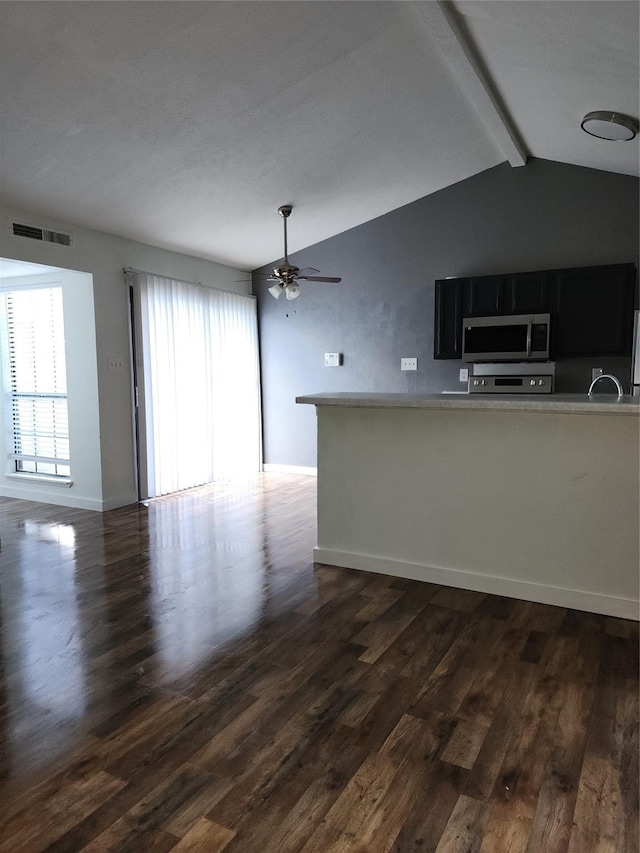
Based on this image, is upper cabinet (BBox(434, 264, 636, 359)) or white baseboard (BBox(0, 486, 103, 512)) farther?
white baseboard (BBox(0, 486, 103, 512))

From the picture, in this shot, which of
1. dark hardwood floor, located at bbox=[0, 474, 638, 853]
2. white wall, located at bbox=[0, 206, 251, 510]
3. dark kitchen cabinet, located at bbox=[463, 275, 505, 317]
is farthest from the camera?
dark kitchen cabinet, located at bbox=[463, 275, 505, 317]

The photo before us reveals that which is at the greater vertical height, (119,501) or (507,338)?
(507,338)

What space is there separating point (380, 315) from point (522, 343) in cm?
165

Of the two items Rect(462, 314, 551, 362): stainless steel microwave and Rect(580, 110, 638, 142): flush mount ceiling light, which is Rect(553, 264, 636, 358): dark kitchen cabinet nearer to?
Rect(462, 314, 551, 362): stainless steel microwave

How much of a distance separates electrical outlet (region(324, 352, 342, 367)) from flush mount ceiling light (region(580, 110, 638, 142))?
3.16 m

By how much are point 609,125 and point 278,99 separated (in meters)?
2.11

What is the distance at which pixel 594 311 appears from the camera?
4578mm

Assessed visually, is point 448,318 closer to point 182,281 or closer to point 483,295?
point 483,295

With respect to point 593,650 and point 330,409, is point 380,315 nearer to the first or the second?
point 330,409

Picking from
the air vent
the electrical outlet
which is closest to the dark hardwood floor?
the air vent

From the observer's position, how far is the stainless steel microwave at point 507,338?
466 cm

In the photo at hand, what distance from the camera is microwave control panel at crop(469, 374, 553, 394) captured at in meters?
4.75

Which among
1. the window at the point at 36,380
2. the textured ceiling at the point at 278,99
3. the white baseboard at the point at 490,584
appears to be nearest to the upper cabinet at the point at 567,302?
the textured ceiling at the point at 278,99

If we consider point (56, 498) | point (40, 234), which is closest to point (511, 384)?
point (40, 234)
